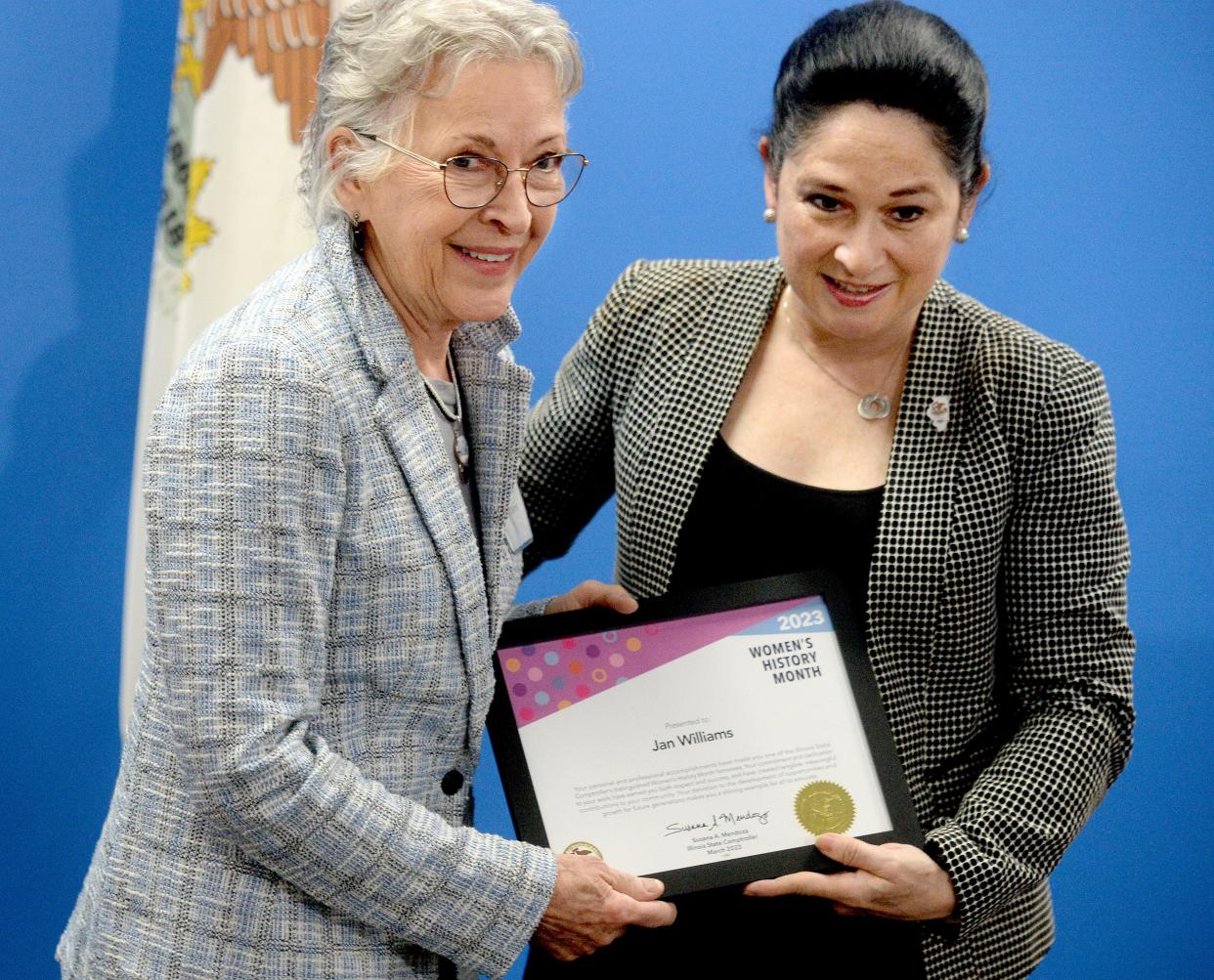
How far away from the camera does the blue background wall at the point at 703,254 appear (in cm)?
235

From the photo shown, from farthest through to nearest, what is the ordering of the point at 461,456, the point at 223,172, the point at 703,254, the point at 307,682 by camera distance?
1. the point at 703,254
2. the point at 223,172
3. the point at 461,456
4. the point at 307,682

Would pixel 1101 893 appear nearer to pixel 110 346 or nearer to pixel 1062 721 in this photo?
pixel 1062 721

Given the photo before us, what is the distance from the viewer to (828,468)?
1666mm

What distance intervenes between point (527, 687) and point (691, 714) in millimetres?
186

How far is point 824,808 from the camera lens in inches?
60.6

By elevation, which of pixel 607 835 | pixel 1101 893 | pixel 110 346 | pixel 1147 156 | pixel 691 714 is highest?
pixel 1147 156

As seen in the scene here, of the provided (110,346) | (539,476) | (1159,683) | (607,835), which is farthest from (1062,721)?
(110,346)

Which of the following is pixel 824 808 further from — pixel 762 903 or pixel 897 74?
pixel 897 74

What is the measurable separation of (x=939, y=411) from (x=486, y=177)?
639mm

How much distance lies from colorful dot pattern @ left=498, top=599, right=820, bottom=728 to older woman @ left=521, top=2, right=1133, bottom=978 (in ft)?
0.36

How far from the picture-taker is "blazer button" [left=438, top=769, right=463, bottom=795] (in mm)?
1383
